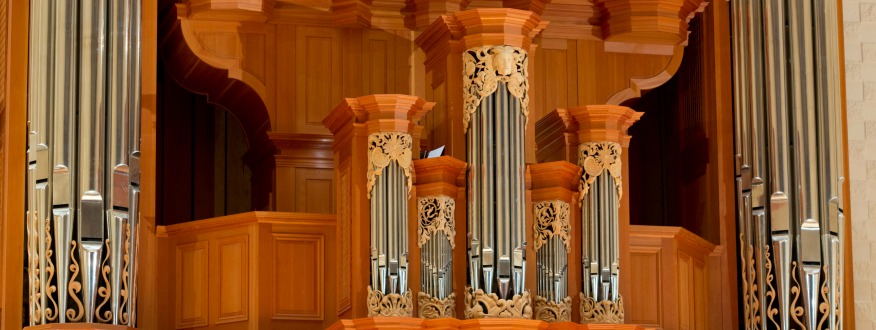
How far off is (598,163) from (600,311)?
3.57 feet

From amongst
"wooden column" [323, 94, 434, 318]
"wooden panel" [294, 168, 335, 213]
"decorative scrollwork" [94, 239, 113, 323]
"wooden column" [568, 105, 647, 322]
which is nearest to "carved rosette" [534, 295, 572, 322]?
"wooden column" [568, 105, 647, 322]

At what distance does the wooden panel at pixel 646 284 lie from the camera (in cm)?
1587

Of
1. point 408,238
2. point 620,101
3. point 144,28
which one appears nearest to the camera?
point 408,238

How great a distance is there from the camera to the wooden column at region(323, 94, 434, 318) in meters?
15.0

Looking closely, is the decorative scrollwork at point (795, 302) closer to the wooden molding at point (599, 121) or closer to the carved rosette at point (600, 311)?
the carved rosette at point (600, 311)

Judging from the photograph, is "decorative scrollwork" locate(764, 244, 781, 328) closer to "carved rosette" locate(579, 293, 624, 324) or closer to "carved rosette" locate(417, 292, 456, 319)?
"carved rosette" locate(579, 293, 624, 324)

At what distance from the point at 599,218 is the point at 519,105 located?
39.5 inches

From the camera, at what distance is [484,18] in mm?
15328

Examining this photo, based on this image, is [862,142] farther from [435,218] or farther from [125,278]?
[125,278]

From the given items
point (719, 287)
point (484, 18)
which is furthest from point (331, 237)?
point (719, 287)

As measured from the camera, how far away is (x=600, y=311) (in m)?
15.2

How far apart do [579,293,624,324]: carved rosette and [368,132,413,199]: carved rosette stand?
1520mm

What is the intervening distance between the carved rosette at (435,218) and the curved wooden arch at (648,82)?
9.52 ft

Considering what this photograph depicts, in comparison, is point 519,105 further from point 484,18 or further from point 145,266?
point 145,266
